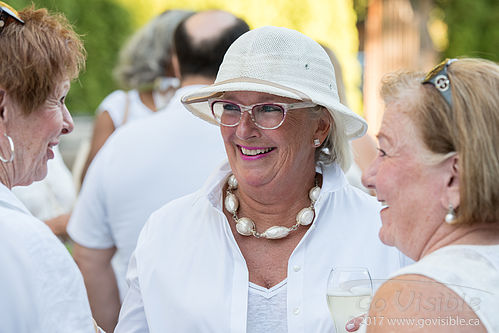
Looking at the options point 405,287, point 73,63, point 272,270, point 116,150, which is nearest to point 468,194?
point 405,287

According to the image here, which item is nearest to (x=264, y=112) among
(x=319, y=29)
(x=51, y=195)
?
(x=51, y=195)

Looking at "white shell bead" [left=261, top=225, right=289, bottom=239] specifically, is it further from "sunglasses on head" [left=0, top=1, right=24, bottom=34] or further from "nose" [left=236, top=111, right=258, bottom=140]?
"sunglasses on head" [left=0, top=1, right=24, bottom=34]

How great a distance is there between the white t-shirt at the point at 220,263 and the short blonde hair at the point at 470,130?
0.75 metres

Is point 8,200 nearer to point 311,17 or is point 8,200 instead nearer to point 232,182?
point 232,182

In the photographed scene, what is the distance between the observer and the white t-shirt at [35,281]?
177cm

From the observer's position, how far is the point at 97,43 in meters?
10.8

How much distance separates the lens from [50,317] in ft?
6.00

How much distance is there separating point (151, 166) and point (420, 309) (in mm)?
1981

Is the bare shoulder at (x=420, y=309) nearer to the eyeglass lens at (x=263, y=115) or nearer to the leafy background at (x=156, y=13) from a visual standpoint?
the eyeglass lens at (x=263, y=115)

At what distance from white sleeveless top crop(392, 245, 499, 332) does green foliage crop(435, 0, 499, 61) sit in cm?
1297

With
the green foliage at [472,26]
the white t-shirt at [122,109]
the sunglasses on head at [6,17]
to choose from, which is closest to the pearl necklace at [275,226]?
the sunglasses on head at [6,17]

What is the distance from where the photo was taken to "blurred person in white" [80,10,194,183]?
15.0 ft

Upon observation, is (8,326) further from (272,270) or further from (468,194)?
(468,194)

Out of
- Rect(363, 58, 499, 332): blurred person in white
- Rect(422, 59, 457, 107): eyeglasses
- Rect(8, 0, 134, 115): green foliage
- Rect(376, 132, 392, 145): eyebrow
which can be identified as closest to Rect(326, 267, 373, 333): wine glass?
Rect(363, 58, 499, 332): blurred person in white
